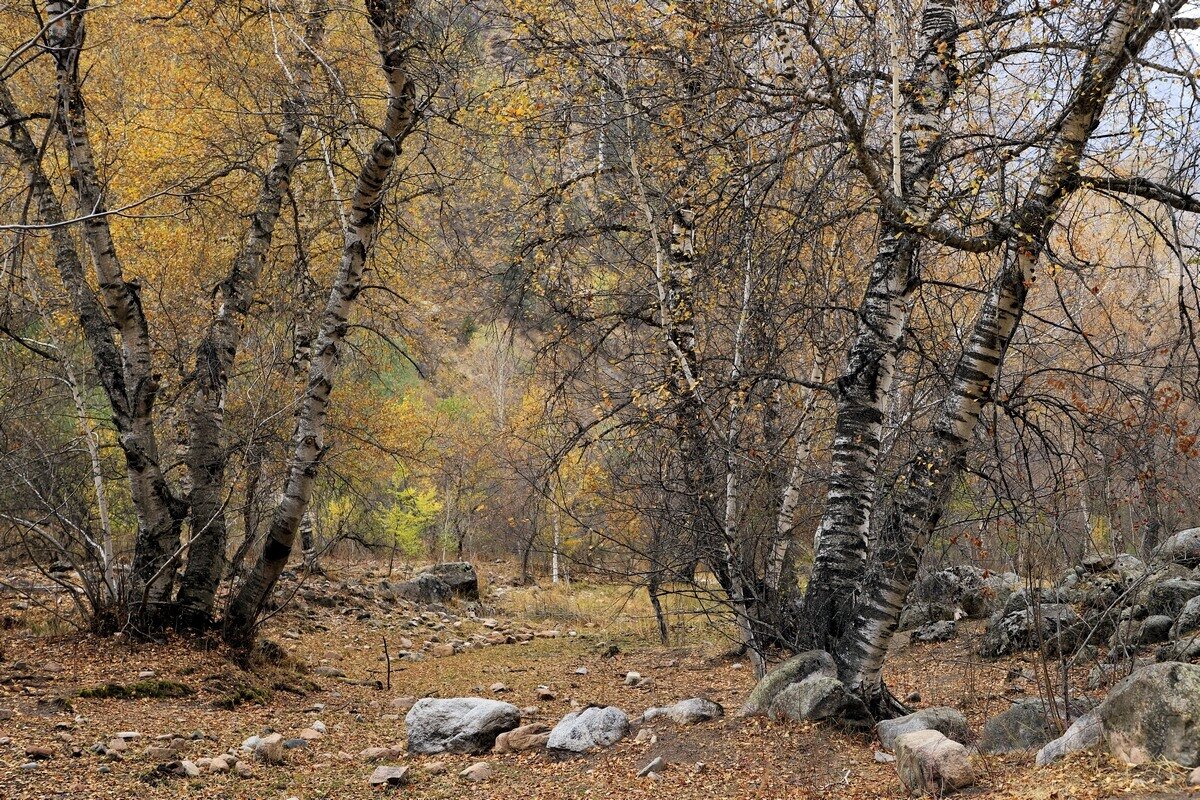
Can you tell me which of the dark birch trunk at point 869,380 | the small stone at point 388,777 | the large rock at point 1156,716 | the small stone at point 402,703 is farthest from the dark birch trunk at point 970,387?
the small stone at point 402,703

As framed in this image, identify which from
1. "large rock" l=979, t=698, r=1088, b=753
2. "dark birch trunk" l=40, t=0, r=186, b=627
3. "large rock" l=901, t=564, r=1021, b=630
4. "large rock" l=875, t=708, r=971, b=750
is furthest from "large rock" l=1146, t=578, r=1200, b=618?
"dark birch trunk" l=40, t=0, r=186, b=627

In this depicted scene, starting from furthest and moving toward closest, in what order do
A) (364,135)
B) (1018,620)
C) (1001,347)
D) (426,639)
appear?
(426,639), (364,135), (1018,620), (1001,347)

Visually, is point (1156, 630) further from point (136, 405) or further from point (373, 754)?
point (136, 405)

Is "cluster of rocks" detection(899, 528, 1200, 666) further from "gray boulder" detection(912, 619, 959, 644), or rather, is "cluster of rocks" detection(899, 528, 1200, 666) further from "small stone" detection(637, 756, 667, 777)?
"small stone" detection(637, 756, 667, 777)

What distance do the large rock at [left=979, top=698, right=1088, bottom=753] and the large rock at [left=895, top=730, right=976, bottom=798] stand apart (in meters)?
0.72

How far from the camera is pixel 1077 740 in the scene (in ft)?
12.7

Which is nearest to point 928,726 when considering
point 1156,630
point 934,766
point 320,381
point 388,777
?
point 934,766

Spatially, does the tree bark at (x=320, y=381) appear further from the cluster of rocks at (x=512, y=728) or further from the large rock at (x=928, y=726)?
the large rock at (x=928, y=726)

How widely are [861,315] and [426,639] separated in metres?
8.88

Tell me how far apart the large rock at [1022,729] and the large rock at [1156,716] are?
0.94m

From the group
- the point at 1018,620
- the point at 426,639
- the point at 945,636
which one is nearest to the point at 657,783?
the point at 1018,620

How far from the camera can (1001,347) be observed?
181 inches

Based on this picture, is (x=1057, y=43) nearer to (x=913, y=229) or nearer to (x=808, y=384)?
(x=913, y=229)

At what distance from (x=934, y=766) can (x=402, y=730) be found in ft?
12.7
